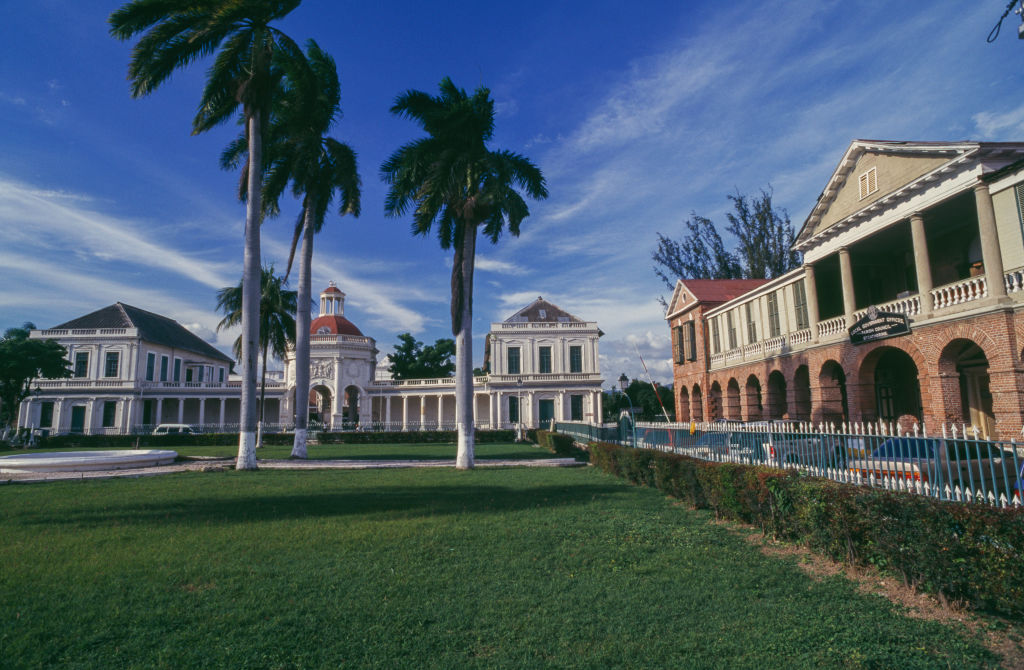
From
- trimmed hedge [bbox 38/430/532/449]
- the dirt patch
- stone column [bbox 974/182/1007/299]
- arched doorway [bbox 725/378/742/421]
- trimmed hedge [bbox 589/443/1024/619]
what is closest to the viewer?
the dirt patch

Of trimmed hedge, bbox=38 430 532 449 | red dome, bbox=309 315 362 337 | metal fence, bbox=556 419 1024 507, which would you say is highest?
red dome, bbox=309 315 362 337

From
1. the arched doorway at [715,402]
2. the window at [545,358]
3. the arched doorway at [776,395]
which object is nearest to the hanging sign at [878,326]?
the arched doorway at [776,395]

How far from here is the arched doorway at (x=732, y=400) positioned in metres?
28.8

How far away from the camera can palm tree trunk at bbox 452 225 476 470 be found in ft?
56.9

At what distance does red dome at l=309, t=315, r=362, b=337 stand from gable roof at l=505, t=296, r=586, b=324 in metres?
14.0

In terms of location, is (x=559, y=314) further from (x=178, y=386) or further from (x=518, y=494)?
(x=518, y=494)

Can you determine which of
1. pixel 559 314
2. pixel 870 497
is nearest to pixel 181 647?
pixel 870 497

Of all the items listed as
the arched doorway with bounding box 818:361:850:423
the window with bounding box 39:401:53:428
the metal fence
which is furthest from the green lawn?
the window with bounding box 39:401:53:428

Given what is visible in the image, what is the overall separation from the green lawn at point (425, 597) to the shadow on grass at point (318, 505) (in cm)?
12

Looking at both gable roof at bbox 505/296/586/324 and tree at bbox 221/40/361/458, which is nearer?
tree at bbox 221/40/361/458

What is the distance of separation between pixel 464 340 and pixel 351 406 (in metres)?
34.3

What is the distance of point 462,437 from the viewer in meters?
17.4

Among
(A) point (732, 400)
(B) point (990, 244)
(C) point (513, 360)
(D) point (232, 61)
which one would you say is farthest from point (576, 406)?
(D) point (232, 61)

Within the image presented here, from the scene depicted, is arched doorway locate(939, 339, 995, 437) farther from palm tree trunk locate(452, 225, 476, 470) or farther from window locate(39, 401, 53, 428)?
window locate(39, 401, 53, 428)
